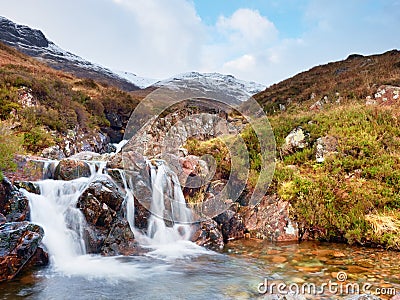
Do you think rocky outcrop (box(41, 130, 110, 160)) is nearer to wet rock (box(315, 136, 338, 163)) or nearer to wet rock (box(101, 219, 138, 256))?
wet rock (box(101, 219, 138, 256))

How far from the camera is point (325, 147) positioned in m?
9.38

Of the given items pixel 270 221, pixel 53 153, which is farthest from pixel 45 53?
pixel 270 221

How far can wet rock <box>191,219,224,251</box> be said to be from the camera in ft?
23.4

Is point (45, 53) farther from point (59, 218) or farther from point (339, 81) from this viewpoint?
point (59, 218)

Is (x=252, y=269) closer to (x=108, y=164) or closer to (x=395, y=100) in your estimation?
(x=108, y=164)

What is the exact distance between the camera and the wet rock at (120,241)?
6.11 m

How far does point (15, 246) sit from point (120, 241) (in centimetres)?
210

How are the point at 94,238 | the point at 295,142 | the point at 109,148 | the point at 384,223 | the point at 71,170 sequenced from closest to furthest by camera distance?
the point at 94,238 → the point at 384,223 → the point at 71,170 → the point at 295,142 → the point at 109,148

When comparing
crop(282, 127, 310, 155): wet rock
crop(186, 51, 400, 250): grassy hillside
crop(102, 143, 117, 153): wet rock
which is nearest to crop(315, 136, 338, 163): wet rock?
crop(186, 51, 400, 250): grassy hillside

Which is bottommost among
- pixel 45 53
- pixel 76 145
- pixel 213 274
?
→ pixel 213 274

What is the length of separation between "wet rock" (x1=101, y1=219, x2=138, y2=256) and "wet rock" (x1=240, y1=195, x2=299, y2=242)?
3098 millimetres

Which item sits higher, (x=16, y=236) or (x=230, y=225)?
(x=16, y=236)

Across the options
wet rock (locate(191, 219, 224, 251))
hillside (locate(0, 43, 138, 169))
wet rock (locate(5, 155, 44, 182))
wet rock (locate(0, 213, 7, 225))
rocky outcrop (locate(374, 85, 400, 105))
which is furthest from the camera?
rocky outcrop (locate(374, 85, 400, 105))

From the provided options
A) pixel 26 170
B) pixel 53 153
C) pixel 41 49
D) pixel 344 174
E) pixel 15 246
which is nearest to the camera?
pixel 15 246
